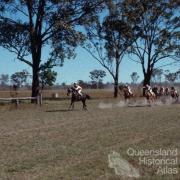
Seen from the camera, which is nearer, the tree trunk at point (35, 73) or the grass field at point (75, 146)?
the grass field at point (75, 146)

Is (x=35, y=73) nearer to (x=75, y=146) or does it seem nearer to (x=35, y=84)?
(x=35, y=84)

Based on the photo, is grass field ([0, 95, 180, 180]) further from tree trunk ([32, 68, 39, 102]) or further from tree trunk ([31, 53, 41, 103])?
tree trunk ([31, 53, 41, 103])

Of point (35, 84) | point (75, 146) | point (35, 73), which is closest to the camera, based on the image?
point (75, 146)

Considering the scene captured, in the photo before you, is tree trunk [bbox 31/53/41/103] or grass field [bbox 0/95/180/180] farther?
tree trunk [bbox 31/53/41/103]

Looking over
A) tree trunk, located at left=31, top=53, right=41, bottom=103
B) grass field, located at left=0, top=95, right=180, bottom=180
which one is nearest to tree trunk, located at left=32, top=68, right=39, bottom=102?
tree trunk, located at left=31, top=53, right=41, bottom=103

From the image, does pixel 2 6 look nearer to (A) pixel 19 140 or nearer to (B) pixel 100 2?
(B) pixel 100 2

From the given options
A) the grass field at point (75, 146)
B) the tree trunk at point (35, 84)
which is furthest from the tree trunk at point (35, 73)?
the grass field at point (75, 146)

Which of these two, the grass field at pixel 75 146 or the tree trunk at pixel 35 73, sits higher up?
the tree trunk at pixel 35 73

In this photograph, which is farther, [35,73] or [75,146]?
[35,73]

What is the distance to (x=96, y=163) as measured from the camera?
43.4 feet

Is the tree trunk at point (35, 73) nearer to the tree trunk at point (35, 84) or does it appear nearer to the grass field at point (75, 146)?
the tree trunk at point (35, 84)

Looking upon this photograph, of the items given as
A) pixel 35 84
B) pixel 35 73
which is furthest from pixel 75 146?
pixel 35 73

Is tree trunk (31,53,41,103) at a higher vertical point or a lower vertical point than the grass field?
higher

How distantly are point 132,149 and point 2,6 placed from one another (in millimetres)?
32496
